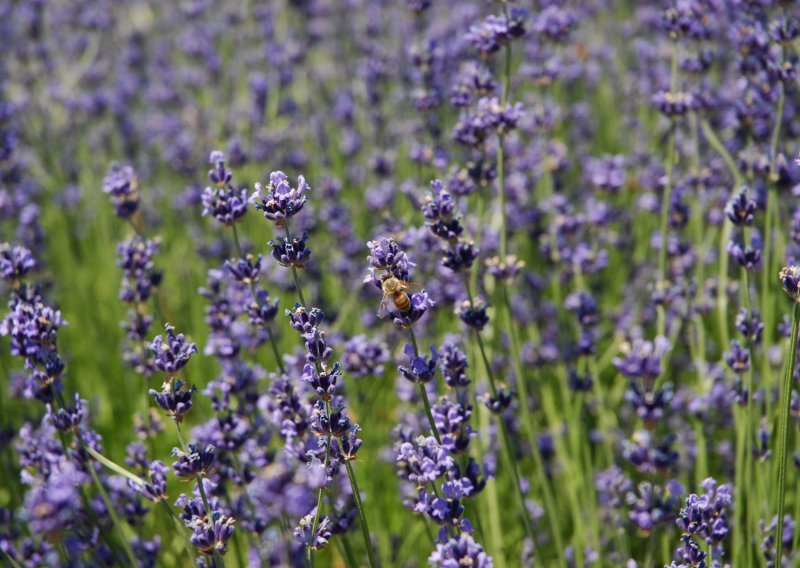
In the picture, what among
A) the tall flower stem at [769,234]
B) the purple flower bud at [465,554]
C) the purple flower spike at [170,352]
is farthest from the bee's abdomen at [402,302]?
the tall flower stem at [769,234]

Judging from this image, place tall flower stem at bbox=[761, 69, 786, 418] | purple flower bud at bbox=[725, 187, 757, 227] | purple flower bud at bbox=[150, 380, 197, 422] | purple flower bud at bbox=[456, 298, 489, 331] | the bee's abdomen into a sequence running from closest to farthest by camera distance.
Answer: purple flower bud at bbox=[150, 380, 197, 422], the bee's abdomen, purple flower bud at bbox=[456, 298, 489, 331], purple flower bud at bbox=[725, 187, 757, 227], tall flower stem at bbox=[761, 69, 786, 418]

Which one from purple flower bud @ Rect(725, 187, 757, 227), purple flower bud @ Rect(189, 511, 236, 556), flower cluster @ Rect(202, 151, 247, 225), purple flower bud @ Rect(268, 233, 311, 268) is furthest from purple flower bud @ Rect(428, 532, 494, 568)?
purple flower bud @ Rect(725, 187, 757, 227)

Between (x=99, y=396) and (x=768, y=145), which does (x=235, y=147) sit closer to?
(x=99, y=396)

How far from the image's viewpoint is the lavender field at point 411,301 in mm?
2457

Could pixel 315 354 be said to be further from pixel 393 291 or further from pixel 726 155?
pixel 726 155

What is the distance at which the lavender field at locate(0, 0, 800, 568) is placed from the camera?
8.06 ft

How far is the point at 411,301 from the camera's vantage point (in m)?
2.33

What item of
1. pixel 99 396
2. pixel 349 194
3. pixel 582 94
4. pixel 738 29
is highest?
pixel 582 94

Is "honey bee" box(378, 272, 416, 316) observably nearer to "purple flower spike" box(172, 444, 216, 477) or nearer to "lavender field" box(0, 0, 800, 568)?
"lavender field" box(0, 0, 800, 568)

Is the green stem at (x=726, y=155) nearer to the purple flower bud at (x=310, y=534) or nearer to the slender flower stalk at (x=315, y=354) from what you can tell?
the slender flower stalk at (x=315, y=354)

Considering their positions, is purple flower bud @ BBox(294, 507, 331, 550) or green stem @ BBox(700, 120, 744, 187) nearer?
purple flower bud @ BBox(294, 507, 331, 550)

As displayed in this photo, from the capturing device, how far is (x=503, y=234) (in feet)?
9.69

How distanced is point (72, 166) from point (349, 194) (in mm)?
2105

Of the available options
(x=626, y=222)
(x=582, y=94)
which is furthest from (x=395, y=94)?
(x=626, y=222)
